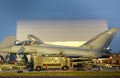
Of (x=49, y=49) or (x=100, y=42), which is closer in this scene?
(x=49, y=49)

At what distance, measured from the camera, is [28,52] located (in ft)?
117

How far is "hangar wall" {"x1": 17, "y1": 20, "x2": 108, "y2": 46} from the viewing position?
194ft

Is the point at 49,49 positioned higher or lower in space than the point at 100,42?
lower

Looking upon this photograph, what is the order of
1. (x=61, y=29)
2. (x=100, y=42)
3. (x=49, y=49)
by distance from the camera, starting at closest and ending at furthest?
(x=49, y=49) → (x=100, y=42) → (x=61, y=29)

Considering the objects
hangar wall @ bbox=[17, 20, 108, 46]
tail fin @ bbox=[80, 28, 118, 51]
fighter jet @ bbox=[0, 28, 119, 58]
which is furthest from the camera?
hangar wall @ bbox=[17, 20, 108, 46]

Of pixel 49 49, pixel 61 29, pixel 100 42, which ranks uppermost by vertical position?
pixel 61 29

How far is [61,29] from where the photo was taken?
59.9 metres

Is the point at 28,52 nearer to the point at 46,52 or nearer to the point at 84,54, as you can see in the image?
the point at 46,52

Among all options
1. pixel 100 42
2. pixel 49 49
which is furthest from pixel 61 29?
pixel 49 49

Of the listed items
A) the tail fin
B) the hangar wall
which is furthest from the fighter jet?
the hangar wall

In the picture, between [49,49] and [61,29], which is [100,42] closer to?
[49,49]

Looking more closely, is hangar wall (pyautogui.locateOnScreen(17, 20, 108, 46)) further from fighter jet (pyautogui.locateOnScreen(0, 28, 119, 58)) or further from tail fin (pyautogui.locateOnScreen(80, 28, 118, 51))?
fighter jet (pyautogui.locateOnScreen(0, 28, 119, 58))

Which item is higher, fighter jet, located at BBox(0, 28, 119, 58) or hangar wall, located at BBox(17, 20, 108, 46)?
hangar wall, located at BBox(17, 20, 108, 46)

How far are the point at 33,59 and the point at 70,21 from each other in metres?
29.8
